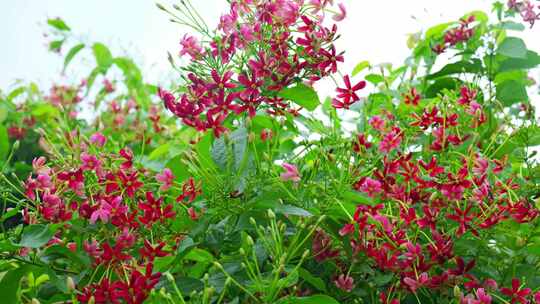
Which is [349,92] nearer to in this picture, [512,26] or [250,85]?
[250,85]

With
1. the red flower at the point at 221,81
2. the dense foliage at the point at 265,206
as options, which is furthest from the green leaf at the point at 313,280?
the red flower at the point at 221,81

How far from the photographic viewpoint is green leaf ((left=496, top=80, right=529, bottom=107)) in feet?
4.01

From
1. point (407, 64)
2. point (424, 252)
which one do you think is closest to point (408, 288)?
point (424, 252)

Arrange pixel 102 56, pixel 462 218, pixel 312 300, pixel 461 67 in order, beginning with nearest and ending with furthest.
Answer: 1. pixel 312 300
2. pixel 462 218
3. pixel 461 67
4. pixel 102 56

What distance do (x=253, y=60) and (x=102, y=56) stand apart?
56.0 inches

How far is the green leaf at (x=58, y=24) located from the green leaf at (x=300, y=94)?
153cm

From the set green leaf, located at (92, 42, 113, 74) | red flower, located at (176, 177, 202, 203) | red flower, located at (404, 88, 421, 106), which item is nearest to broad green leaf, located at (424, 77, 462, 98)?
red flower, located at (404, 88, 421, 106)

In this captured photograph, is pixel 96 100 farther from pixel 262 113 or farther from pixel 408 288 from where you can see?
pixel 408 288

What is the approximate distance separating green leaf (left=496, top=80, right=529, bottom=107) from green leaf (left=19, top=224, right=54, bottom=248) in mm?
796

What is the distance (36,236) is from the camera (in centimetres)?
76

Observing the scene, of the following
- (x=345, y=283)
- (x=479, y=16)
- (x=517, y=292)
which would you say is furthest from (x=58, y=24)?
(x=517, y=292)

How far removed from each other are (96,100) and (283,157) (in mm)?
1501

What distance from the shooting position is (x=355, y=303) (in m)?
0.84

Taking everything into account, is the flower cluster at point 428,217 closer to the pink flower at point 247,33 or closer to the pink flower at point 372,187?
the pink flower at point 372,187
